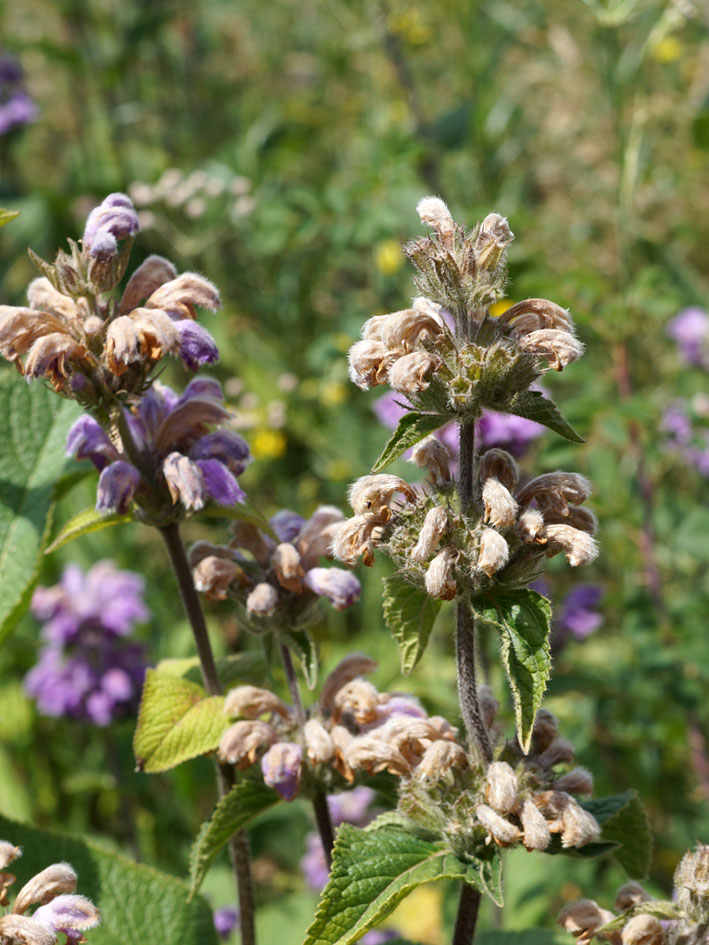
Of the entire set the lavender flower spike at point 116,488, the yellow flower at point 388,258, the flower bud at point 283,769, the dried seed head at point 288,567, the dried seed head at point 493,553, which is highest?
the yellow flower at point 388,258

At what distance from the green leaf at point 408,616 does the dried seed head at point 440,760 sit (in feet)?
0.39

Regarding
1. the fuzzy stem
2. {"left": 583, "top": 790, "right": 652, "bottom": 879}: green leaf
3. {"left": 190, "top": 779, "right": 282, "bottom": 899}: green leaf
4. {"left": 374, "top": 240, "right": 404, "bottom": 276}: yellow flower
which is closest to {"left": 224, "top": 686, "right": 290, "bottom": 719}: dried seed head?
{"left": 190, "top": 779, "right": 282, "bottom": 899}: green leaf

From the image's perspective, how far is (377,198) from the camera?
418 centimetres

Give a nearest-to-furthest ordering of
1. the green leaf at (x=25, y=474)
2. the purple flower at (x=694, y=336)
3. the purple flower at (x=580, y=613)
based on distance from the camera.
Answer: the green leaf at (x=25, y=474)
the purple flower at (x=580, y=613)
the purple flower at (x=694, y=336)

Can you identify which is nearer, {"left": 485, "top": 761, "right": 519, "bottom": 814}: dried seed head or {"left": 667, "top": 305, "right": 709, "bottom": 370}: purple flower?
{"left": 485, "top": 761, "right": 519, "bottom": 814}: dried seed head

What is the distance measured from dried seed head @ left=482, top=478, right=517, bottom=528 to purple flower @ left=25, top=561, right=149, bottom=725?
254 cm

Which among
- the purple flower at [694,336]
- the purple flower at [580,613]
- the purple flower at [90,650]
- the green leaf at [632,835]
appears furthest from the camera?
the purple flower at [694,336]

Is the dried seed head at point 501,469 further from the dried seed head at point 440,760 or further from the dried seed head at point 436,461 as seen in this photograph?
the dried seed head at point 440,760

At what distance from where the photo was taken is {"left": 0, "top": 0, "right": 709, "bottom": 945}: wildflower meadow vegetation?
4.86ft

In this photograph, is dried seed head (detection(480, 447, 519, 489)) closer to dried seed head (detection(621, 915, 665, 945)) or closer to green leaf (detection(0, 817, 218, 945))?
dried seed head (detection(621, 915, 665, 945))

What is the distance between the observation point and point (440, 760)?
1516mm

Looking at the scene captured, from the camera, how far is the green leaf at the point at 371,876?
138 centimetres

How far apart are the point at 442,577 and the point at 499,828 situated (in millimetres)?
344

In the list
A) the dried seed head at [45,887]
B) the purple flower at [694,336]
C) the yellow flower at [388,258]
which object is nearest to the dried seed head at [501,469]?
the dried seed head at [45,887]
